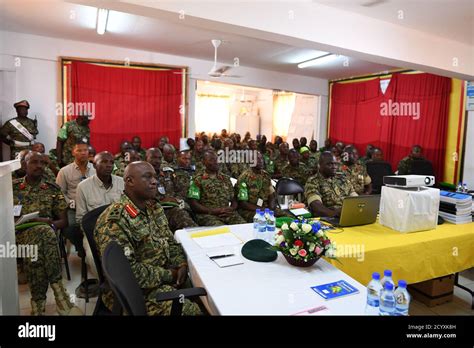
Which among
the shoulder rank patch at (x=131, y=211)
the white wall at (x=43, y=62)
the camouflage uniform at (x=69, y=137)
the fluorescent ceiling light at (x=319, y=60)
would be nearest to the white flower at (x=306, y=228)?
the shoulder rank patch at (x=131, y=211)

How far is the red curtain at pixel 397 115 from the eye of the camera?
6469 mm

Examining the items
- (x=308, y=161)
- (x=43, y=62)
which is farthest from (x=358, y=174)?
(x=43, y=62)

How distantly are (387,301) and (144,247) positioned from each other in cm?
A: 137

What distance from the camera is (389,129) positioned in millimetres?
7410

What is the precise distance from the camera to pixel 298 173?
554 centimetres

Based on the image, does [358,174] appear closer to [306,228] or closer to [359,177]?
[359,177]

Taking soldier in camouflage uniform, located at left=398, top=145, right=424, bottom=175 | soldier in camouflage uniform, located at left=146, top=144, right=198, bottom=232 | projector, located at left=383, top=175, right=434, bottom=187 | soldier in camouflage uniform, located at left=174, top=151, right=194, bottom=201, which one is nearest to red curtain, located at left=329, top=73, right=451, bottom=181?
soldier in camouflage uniform, located at left=398, top=145, right=424, bottom=175

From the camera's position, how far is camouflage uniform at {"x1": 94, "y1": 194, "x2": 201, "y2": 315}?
5.92 feet

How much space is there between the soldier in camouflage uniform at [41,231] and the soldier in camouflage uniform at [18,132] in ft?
10.2

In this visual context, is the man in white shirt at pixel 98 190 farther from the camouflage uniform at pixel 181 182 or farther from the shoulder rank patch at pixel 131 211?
the shoulder rank patch at pixel 131 211

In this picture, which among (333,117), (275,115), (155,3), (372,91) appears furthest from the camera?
(275,115)
